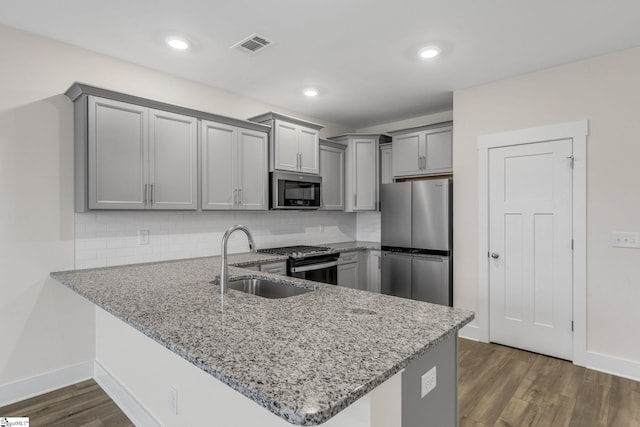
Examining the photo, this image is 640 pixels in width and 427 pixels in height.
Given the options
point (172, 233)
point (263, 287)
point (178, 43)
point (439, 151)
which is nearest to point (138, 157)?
point (172, 233)

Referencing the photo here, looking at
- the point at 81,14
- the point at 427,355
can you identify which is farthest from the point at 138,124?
the point at 427,355

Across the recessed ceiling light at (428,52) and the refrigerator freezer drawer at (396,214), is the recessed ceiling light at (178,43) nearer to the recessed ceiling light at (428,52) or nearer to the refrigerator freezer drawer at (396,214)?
the recessed ceiling light at (428,52)

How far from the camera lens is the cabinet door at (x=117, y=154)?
8.32 ft

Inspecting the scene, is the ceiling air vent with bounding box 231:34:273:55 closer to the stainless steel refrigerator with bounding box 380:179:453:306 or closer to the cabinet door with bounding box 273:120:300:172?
the cabinet door with bounding box 273:120:300:172

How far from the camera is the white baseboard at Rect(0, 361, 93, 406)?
2.42 metres

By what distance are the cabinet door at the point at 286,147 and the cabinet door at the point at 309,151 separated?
0.24 feet

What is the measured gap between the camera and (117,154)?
8.68 feet

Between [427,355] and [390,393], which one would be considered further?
[427,355]

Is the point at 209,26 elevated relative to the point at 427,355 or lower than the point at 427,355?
elevated

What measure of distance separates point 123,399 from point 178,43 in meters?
2.62

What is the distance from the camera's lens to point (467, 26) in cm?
245

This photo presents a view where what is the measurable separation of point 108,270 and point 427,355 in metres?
2.50

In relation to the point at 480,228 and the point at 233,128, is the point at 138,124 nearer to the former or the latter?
the point at 233,128

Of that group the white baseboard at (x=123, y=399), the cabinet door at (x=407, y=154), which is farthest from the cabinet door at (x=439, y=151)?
the white baseboard at (x=123, y=399)
